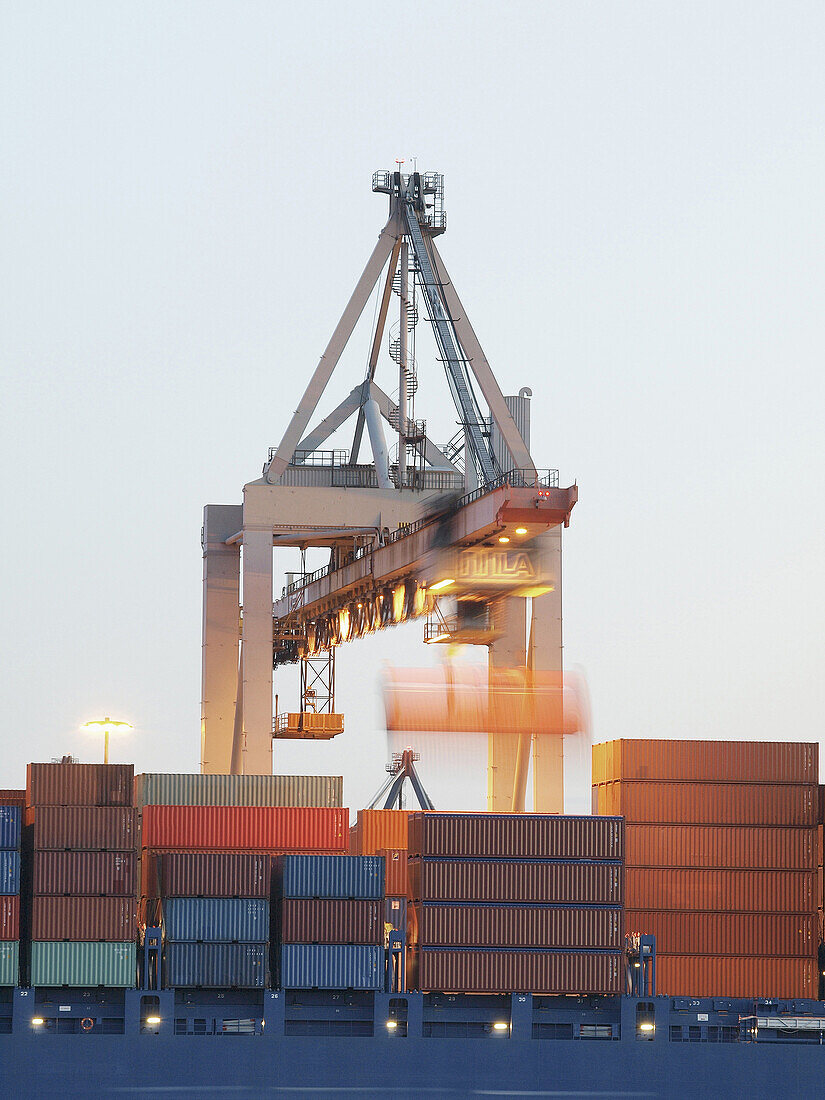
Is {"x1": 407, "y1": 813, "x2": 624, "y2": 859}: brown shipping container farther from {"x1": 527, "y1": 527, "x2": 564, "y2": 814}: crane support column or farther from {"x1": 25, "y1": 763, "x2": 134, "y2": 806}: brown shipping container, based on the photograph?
{"x1": 527, "y1": 527, "x2": 564, "y2": 814}: crane support column

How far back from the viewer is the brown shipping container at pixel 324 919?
5059 centimetres

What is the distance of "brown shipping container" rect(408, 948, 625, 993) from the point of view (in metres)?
50.9

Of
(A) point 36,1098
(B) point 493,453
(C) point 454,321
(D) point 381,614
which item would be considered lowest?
(A) point 36,1098

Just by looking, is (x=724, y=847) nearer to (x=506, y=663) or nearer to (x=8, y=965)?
(x=506, y=663)

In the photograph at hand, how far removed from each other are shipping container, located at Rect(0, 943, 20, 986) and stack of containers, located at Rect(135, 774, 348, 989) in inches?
136

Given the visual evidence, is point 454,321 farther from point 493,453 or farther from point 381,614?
point 381,614

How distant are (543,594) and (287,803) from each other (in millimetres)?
10720

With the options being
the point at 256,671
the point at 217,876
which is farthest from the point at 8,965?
the point at 256,671

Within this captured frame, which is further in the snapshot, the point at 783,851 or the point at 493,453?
the point at 493,453

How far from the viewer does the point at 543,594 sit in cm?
6078

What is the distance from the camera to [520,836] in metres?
51.3

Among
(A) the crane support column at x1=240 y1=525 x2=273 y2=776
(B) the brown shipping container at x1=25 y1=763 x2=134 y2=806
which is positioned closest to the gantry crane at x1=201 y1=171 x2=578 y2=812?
(A) the crane support column at x1=240 y1=525 x2=273 y2=776

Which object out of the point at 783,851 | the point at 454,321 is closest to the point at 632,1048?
the point at 783,851

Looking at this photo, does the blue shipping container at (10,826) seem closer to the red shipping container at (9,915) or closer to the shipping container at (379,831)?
the red shipping container at (9,915)
